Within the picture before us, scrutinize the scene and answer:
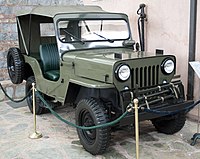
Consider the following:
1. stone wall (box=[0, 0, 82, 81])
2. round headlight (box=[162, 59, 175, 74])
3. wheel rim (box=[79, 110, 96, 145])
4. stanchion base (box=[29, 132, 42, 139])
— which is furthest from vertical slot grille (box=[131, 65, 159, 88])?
stone wall (box=[0, 0, 82, 81])

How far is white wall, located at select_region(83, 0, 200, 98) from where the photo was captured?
503 cm

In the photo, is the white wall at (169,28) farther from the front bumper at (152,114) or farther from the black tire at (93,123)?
the black tire at (93,123)

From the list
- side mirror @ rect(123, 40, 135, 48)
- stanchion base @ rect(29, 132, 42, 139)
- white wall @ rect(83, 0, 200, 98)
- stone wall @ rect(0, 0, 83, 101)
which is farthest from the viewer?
stone wall @ rect(0, 0, 83, 101)

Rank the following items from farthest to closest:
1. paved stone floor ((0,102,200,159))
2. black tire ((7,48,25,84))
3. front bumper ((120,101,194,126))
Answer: black tire ((7,48,25,84)) → paved stone floor ((0,102,200,159)) → front bumper ((120,101,194,126))

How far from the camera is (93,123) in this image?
3793 millimetres

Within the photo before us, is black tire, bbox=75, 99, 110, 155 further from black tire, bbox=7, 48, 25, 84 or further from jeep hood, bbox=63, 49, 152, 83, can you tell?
black tire, bbox=7, 48, 25, 84

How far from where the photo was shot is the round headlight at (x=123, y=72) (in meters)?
3.53

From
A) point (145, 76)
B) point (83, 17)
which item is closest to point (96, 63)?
point (145, 76)

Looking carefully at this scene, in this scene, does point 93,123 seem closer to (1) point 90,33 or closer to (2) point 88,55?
(2) point 88,55

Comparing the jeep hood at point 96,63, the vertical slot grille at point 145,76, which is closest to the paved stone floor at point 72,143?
the vertical slot grille at point 145,76

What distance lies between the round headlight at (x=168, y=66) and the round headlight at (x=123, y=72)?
58 cm

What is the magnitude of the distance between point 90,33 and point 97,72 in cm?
113

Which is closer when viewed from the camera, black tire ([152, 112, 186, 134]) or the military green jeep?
the military green jeep

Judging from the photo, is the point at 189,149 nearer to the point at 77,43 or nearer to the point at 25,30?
the point at 77,43
